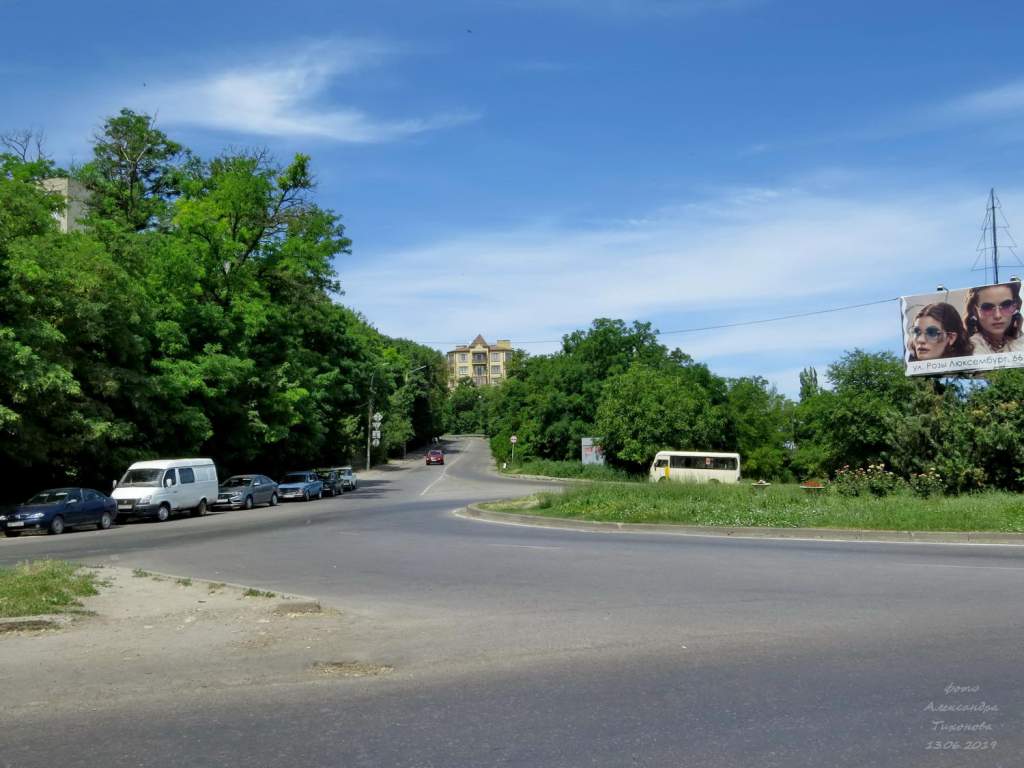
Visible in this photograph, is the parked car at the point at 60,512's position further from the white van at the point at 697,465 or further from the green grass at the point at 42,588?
the white van at the point at 697,465

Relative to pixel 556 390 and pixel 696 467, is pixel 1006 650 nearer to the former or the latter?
pixel 696 467

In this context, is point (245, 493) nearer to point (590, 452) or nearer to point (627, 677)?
point (627, 677)

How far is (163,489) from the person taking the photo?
102 feet

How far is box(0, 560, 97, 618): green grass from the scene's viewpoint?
30.7 feet

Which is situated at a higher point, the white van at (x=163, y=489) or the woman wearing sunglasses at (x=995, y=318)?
the woman wearing sunglasses at (x=995, y=318)

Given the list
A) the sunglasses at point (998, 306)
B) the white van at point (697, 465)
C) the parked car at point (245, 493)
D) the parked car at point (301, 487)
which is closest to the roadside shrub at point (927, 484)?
the sunglasses at point (998, 306)

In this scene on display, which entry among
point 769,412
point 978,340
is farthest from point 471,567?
point 769,412

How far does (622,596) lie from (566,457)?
219 feet

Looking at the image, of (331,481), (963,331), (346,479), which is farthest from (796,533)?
(346,479)

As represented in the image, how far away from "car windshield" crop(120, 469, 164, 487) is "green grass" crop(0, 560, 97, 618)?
19728 mm

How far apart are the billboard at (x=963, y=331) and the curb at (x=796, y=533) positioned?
16.9 metres

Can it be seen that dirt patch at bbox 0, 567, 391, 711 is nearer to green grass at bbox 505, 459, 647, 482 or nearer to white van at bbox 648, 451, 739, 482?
white van at bbox 648, 451, 739, 482

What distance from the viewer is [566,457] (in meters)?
77.5

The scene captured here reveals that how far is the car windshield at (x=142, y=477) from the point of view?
31156 mm
